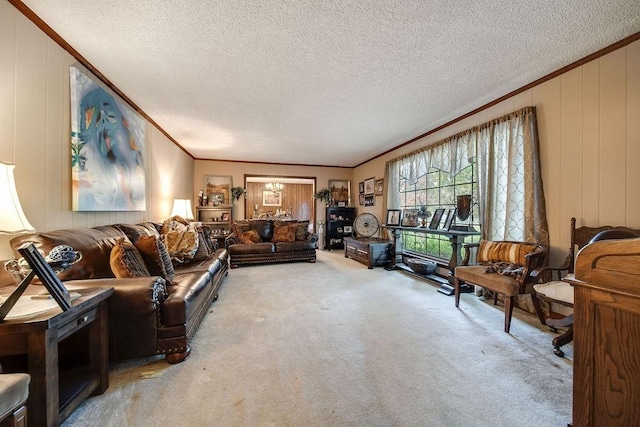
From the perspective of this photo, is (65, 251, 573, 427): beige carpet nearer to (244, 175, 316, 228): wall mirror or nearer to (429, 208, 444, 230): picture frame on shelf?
(429, 208, 444, 230): picture frame on shelf

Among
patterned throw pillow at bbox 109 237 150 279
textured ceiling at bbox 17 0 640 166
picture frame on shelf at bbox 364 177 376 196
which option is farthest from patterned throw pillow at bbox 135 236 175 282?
picture frame on shelf at bbox 364 177 376 196

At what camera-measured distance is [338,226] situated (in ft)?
23.5

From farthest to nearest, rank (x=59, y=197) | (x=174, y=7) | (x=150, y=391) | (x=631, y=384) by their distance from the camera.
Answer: (x=59, y=197)
(x=174, y=7)
(x=150, y=391)
(x=631, y=384)

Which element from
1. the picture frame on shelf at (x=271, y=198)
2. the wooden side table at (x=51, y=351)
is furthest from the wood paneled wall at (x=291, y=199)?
the wooden side table at (x=51, y=351)

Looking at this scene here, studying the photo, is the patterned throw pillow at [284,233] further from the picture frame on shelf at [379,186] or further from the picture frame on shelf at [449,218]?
the picture frame on shelf at [449,218]

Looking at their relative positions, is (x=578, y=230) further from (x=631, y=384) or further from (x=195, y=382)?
(x=195, y=382)

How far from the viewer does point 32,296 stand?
4.07 feet

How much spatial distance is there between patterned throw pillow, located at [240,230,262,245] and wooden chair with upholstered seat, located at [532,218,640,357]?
434 centimetres

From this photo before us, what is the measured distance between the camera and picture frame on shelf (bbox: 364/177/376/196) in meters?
6.21

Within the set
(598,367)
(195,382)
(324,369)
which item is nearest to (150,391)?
(195,382)

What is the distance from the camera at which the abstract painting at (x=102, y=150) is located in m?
2.14

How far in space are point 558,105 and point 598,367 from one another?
270 centimetres

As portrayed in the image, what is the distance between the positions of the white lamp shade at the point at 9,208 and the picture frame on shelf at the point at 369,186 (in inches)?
226

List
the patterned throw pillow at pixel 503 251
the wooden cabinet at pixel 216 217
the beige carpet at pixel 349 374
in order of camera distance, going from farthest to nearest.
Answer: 1. the wooden cabinet at pixel 216 217
2. the patterned throw pillow at pixel 503 251
3. the beige carpet at pixel 349 374
